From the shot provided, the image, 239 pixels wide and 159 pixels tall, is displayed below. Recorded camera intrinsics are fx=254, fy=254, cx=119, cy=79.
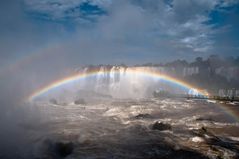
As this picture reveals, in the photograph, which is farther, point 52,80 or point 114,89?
point 52,80

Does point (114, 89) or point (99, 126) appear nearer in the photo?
point (99, 126)

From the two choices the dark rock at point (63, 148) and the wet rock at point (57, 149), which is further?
the dark rock at point (63, 148)

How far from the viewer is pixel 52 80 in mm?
93250

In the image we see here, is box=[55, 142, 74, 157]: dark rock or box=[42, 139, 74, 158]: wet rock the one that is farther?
box=[55, 142, 74, 157]: dark rock

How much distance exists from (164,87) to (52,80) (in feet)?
137

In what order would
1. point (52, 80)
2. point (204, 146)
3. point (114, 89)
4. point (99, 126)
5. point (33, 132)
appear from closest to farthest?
point (204, 146) < point (33, 132) < point (99, 126) < point (114, 89) < point (52, 80)

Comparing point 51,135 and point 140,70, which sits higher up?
point 140,70

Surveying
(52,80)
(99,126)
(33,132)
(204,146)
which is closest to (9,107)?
(33,132)

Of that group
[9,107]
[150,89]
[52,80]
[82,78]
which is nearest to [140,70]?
[150,89]

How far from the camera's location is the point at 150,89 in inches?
3022

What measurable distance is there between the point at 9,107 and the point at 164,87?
5511cm

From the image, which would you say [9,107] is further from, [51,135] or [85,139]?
[85,139]

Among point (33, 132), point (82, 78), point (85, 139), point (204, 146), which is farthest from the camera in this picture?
point (82, 78)

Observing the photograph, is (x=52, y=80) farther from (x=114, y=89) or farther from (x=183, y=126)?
(x=183, y=126)
